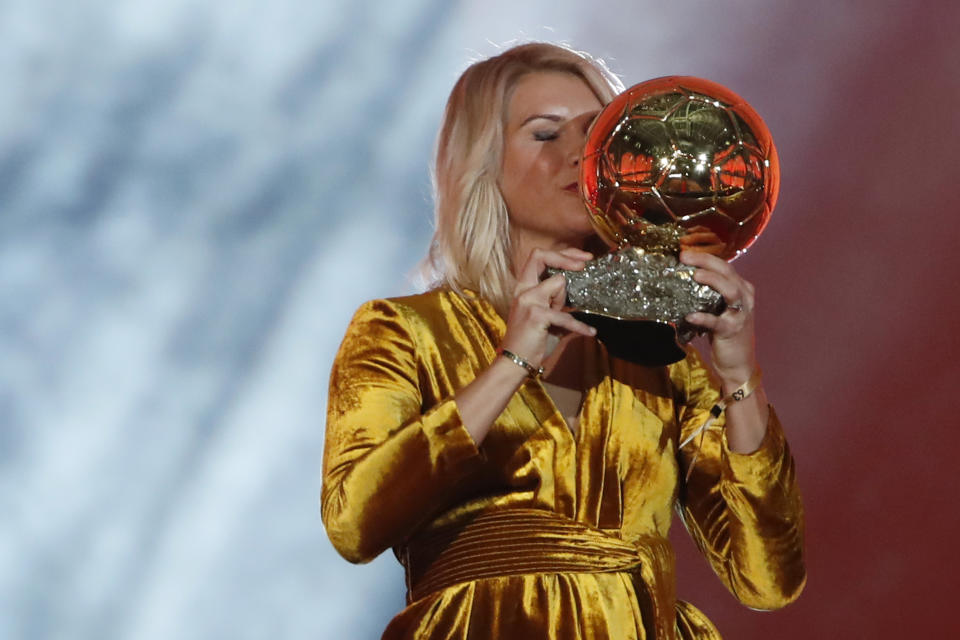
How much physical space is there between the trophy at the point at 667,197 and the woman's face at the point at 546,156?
21 cm

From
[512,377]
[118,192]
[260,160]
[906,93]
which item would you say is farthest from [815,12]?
[512,377]

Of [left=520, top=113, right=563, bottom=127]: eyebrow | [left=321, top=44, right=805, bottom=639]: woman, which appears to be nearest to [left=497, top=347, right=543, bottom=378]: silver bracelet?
[left=321, top=44, right=805, bottom=639]: woman

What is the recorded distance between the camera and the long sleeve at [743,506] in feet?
4.04

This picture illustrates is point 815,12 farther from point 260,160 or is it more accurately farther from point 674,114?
point 674,114

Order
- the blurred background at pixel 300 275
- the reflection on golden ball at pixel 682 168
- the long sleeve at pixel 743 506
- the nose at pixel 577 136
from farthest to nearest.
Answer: the blurred background at pixel 300 275 → the nose at pixel 577 136 → the long sleeve at pixel 743 506 → the reflection on golden ball at pixel 682 168

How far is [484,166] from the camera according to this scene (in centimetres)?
143

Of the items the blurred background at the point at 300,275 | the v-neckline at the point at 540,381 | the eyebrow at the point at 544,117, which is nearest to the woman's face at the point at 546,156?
the eyebrow at the point at 544,117

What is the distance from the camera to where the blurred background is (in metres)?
2.03

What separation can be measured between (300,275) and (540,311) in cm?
108

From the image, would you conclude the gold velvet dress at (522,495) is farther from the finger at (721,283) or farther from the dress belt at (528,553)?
the finger at (721,283)

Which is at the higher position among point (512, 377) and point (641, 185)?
point (641, 185)

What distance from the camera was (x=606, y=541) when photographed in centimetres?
121

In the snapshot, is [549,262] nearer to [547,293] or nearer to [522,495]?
[547,293]

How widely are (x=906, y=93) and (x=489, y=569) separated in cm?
138
